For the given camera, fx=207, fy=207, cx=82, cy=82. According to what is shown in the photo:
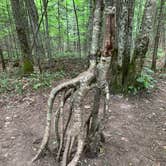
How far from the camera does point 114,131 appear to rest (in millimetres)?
4406

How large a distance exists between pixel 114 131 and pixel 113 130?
0.04 m

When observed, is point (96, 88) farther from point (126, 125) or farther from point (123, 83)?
point (123, 83)

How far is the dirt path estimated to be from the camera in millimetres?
3602

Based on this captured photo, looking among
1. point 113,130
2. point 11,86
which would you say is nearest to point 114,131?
point 113,130

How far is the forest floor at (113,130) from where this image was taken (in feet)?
11.8

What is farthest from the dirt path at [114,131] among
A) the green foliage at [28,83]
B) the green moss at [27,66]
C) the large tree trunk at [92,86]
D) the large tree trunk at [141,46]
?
the green moss at [27,66]

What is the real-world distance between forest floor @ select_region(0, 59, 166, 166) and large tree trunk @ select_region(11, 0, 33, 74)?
6.31 feet

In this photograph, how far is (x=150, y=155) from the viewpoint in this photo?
12.4 ft

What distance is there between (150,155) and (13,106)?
3.68 meters

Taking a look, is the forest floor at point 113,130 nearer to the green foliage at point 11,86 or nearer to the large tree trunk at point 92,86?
the green foliage at point 11,86

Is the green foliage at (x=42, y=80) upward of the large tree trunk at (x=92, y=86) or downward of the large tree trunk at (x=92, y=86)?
downward

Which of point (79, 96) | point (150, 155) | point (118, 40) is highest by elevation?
point (118, 40)

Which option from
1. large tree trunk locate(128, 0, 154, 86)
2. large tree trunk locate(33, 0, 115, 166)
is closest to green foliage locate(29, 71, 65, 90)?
large tree trunk locate(128, 0, 154, 86)

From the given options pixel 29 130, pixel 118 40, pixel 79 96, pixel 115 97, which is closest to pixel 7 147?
pixel 29 130
